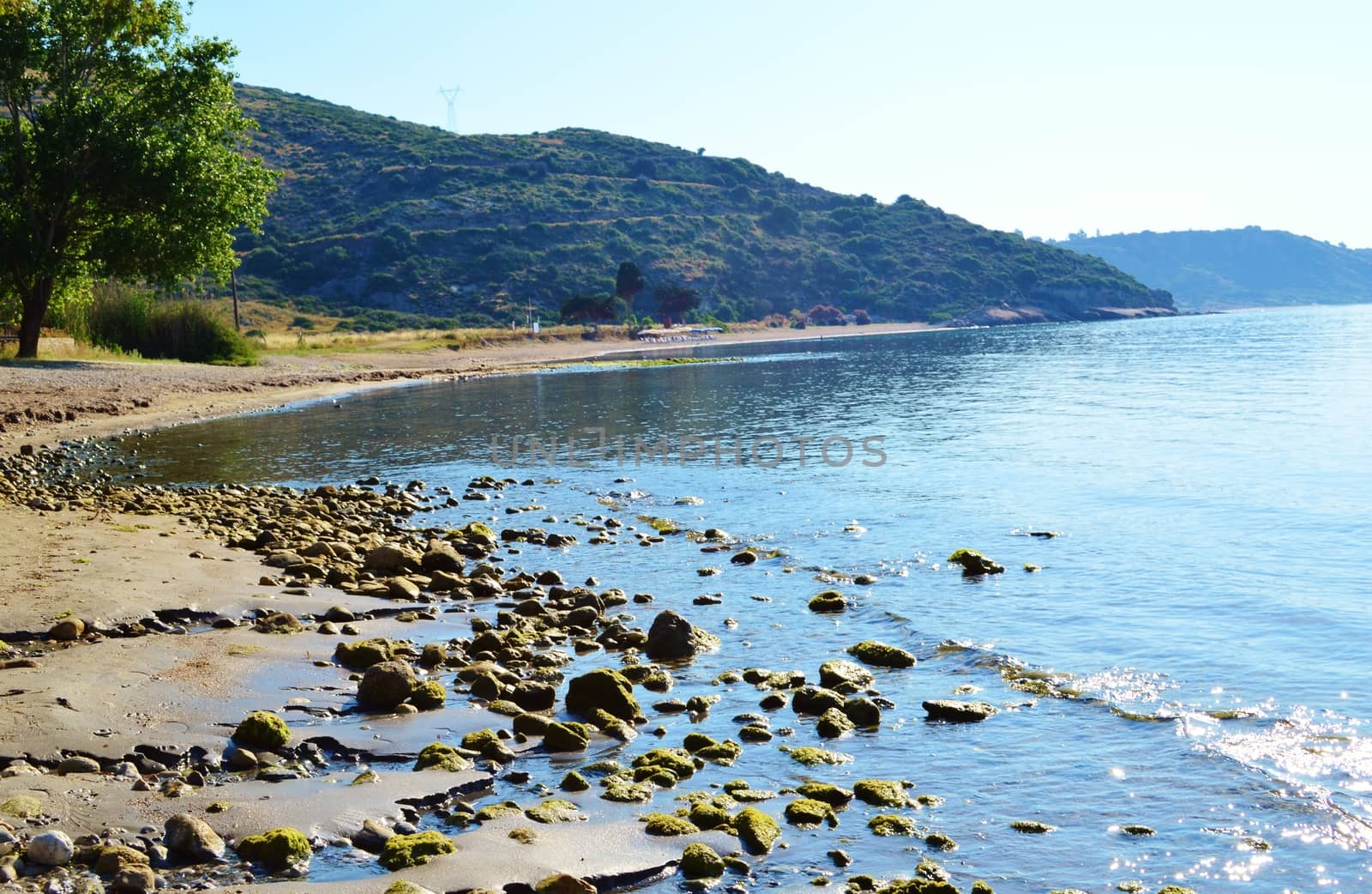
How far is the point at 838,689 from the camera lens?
1083cm

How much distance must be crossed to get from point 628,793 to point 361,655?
3.87m

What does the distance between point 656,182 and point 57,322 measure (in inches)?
5998

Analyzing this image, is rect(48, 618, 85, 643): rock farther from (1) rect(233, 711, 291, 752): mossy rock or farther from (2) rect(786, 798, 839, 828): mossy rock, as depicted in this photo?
(2) rect(786, 798, 839, 828): mossy rock

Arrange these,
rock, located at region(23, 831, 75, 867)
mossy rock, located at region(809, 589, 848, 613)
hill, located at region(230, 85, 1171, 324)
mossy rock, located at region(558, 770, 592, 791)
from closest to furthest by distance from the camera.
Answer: rock, located at region(23, 831, 75, 867), mossy rock, located at region(558, 770, 592, 791), mossy rock, located at region(809, 589, 848, 613), hill, located at region(230, 85, 1171, 324)

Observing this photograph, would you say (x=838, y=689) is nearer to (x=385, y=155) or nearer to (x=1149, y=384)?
(x=1149, y=384)

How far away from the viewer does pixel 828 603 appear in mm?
14406

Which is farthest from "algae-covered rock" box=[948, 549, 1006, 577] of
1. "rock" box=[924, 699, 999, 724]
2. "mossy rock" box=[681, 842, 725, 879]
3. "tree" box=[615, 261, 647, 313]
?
"tree" box=[615, 261, 647, 313]

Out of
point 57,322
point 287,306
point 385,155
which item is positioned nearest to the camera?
point 57,322

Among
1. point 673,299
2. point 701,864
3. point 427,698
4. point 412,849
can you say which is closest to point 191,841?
point 412,849

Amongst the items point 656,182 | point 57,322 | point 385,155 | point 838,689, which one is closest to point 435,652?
point 838,689

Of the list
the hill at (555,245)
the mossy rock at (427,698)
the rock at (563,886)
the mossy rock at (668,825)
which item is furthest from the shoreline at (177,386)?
the hill at (555,245)

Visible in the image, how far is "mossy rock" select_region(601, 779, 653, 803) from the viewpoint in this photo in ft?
26.2

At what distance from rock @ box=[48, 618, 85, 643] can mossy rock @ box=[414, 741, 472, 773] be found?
404 cm

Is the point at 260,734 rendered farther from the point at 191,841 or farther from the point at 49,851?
the point at 49,851
